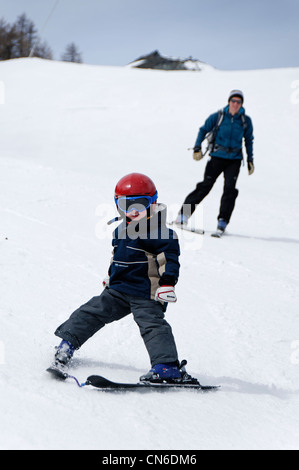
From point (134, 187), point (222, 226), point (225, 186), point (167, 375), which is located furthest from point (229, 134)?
point (167, 375)

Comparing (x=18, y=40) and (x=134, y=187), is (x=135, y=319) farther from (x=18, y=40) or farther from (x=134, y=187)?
(x=18, y=40)

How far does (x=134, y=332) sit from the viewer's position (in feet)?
10.3

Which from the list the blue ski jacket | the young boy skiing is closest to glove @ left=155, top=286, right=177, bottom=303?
the young boy skiing

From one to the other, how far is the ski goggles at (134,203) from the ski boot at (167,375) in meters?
0.89

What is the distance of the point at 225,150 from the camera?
5863 millimetres

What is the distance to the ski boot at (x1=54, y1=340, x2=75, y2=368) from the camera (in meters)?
2.50

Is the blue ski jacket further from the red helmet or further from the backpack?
the red helmet

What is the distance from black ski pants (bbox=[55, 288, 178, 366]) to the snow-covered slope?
19 centimetres

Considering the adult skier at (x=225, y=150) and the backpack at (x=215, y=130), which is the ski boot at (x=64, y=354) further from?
the backpack at (x=215, y=130)

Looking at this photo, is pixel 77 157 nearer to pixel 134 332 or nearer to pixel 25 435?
pixel 134 332

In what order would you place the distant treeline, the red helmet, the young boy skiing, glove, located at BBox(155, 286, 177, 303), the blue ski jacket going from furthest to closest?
the distant treeline < the blue ski jacket < the red helmet < the young boy skiing < glove, located at BBox(155, 286, 177, 303)

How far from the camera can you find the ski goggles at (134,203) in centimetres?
266

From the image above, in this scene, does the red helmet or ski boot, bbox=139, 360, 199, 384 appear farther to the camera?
the red helmet
